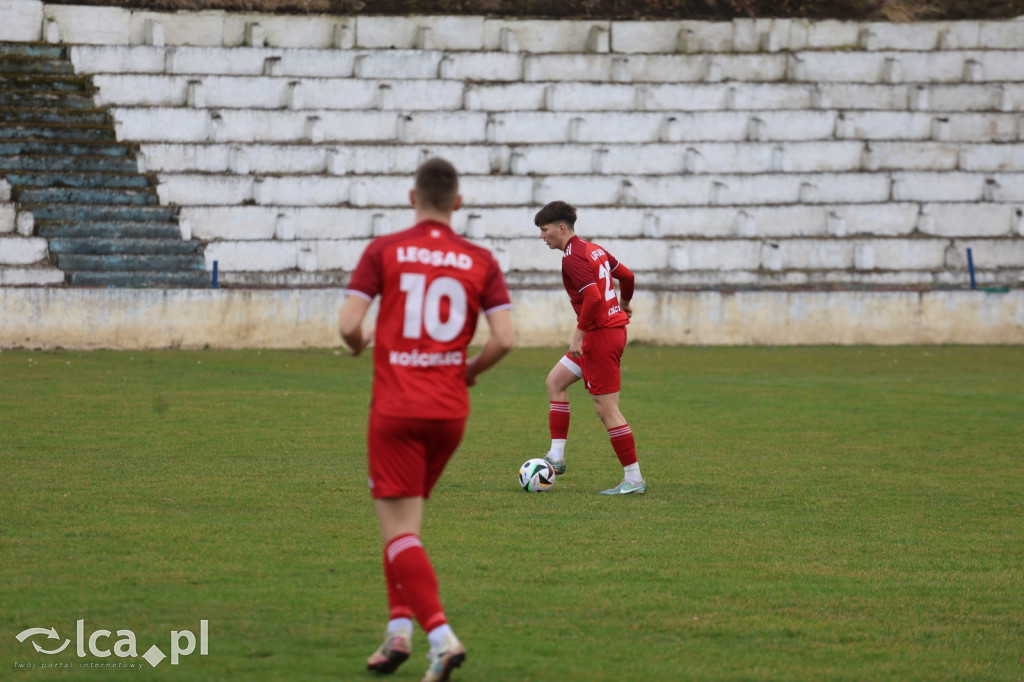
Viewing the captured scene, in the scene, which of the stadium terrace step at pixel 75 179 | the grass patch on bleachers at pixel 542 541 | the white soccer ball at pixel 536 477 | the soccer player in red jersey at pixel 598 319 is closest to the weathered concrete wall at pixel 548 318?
the stadium terrace step at pixel 75 179

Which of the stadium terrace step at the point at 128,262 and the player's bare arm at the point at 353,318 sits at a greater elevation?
the player's bare arm at the point at 353,318

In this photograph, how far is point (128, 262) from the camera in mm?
26234

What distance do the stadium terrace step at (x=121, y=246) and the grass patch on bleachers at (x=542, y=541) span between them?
35.0 feet

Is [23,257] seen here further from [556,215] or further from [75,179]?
[556,215]

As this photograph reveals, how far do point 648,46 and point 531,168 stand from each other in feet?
21.0

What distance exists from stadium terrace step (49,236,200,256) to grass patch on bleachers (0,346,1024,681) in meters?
10.7

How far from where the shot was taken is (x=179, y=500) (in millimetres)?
9102

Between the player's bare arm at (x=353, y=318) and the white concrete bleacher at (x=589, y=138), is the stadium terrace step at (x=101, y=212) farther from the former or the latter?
the player's bare arm at (x=353, y=318)

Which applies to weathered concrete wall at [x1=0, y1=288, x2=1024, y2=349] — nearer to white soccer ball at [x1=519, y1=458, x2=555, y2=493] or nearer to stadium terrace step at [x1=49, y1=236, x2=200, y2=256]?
stadium terrace step at [x1=49, y1=236, x2=200, y2=256]

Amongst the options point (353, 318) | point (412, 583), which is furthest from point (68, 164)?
point (412, 583)

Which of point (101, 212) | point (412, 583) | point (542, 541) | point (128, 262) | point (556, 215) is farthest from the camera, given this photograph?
point (101, 212)
